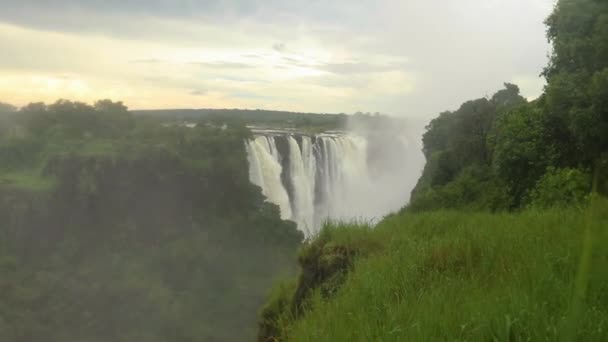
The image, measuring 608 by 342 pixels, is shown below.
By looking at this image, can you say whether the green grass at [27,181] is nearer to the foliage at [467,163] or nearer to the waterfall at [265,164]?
the waterfall at [265,164]

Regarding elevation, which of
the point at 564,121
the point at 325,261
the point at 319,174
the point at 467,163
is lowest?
the point at 319,174

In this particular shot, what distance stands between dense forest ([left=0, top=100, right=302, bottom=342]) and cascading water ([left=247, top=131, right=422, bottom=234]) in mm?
2563

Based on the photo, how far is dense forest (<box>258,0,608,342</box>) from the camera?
3576 millimetres

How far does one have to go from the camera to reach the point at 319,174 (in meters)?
43.8

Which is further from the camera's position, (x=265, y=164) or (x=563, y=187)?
(x=265, y=164)

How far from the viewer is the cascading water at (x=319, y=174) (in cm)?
4209

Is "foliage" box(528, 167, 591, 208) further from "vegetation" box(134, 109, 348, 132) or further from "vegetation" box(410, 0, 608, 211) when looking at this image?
"vegetation" box(134, 109, 348, 132)

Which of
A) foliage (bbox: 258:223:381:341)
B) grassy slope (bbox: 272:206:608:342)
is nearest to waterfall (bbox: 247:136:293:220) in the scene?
foliage (bbox: 258:223:381:341)

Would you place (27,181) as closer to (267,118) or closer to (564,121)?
(267,118)

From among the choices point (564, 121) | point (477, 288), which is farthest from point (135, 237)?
point (477, 288)

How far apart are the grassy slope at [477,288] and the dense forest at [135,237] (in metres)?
32.9

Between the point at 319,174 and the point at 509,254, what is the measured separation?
127 feet

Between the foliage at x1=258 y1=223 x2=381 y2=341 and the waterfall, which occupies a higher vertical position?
the foliage at x1=258 y1=223 x2=381 y2=341

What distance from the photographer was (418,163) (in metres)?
54.1
